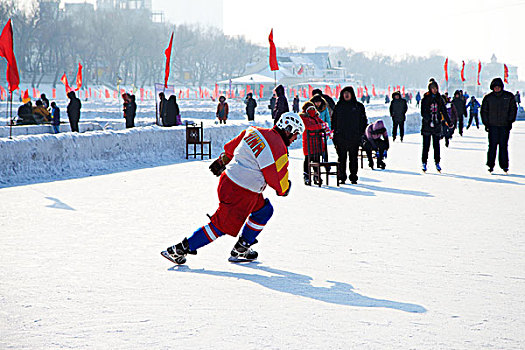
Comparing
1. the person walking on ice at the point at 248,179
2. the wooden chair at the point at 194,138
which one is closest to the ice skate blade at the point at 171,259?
the person walking on ice at the point at 248,179

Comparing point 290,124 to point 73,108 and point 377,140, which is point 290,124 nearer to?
point 377,140

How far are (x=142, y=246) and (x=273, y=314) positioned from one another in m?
2.52

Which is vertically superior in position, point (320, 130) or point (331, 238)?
point (320, 130)

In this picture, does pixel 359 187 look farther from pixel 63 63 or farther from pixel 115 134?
pixel 63 63

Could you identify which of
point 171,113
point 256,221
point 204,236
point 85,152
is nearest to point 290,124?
point 256,221

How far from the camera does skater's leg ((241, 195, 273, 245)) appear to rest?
5.93 metres

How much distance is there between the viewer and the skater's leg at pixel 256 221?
5.93 m

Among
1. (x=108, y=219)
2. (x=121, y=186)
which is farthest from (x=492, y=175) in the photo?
(x=108, y=219)

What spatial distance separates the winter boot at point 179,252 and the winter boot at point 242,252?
0.38 m

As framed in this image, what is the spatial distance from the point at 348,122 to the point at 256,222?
5.59m

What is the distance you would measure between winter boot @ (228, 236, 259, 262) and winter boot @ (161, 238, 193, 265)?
0.38 metres

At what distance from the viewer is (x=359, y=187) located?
452 inches

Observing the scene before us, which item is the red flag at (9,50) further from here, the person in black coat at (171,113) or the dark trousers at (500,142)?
the dark trousers at (500,142)

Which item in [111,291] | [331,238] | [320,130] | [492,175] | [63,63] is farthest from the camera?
[63,63]
